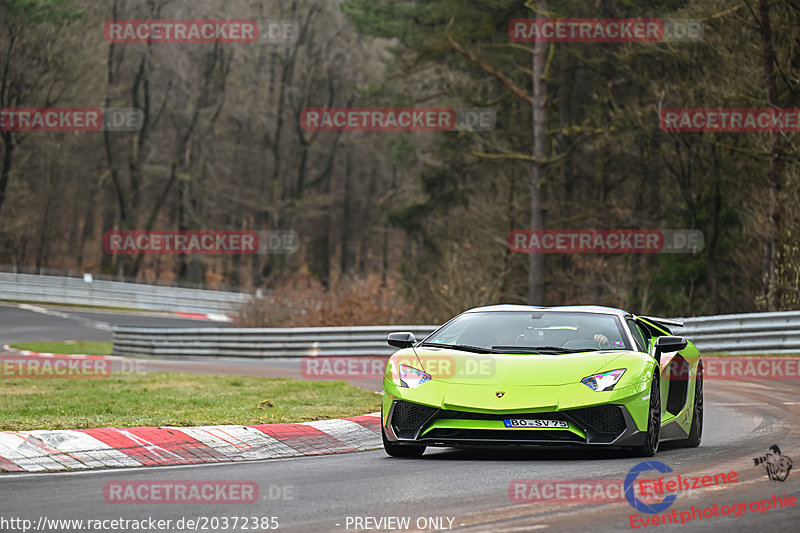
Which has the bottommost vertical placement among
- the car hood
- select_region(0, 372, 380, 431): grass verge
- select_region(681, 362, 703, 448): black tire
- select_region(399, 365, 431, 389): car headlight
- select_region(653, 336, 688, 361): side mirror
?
select_region(0, 372, 380, 431): grass verge

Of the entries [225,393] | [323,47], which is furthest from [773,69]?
[323,47]

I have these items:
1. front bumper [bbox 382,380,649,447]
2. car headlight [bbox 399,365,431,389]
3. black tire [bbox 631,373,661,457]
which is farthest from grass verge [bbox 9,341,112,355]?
black tire [bbox 631,373,661,457]

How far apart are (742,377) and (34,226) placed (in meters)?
54.1

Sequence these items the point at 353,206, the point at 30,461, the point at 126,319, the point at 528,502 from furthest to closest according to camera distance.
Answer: the point at 353,206
the point at 126,319
the point at 30,461
the point at 528,502

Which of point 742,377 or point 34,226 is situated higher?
point 34,226

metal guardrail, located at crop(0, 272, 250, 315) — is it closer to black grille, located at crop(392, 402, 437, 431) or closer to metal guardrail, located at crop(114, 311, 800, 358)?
metal guardrail, located at crop(114, 311, 800, 358)

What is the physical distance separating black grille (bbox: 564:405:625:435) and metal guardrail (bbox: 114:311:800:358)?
14004 mm

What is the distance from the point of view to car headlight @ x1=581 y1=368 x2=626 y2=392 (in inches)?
371

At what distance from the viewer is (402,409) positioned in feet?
31.9

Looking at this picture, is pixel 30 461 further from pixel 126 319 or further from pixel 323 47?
pixel 323 47

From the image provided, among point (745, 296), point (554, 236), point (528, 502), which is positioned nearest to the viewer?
point (528, 502)

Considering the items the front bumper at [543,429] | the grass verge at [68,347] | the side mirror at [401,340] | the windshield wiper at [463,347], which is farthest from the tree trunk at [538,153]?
the front bumper at [543,429]

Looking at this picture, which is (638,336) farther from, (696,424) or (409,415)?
(409,415)

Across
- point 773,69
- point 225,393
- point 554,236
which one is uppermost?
point 773,69
